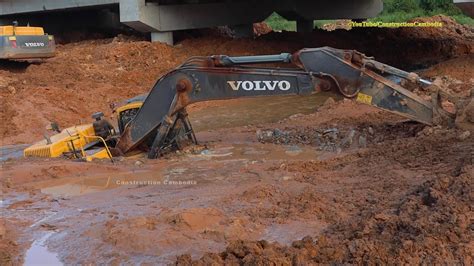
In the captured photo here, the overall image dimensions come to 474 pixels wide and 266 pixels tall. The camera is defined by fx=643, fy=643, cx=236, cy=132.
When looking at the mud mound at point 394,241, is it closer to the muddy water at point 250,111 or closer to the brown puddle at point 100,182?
the brown puddle at point 100,182

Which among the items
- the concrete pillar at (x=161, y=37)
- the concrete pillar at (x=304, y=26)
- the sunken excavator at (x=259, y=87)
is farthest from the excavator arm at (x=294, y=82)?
the concrete pillar at (x=304, y=26)

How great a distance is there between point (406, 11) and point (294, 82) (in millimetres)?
48206

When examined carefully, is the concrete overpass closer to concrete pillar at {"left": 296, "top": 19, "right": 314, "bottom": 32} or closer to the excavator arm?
concrete pillar at {"left": 296, "top": 19, "right": 314, "bottom": 32}

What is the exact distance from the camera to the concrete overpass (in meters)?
25.0

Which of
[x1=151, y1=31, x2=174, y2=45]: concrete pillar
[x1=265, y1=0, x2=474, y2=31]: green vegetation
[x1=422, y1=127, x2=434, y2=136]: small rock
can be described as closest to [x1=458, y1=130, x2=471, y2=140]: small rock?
[x1=422, y1=127, x2=434, y2=136]: small rock

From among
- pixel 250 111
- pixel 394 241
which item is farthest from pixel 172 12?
pixel 394 241

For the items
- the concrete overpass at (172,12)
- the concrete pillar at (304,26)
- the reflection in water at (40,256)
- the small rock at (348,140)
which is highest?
the concrete overpass at (172,12)

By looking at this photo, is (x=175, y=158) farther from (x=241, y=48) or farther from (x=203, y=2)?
(x=203, y=2)

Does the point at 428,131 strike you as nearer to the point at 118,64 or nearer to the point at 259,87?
the point at 259,87

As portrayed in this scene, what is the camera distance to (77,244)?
673cm

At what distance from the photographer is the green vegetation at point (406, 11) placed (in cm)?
4903

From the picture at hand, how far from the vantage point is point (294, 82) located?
9.51 metres

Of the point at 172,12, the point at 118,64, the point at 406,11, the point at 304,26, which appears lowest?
the point at 118,64

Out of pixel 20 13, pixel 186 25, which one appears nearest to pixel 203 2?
pixel 186 25
